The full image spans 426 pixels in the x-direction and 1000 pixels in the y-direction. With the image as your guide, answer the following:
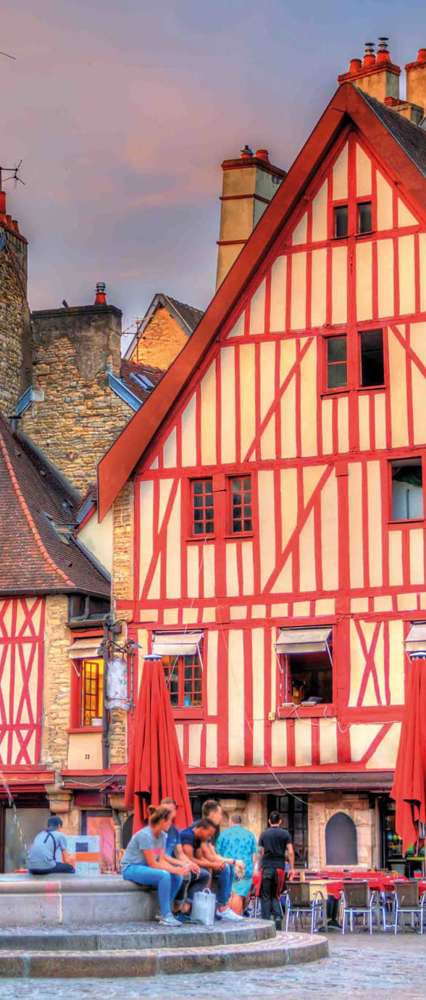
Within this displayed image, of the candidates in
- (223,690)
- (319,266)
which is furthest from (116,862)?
(319,266)

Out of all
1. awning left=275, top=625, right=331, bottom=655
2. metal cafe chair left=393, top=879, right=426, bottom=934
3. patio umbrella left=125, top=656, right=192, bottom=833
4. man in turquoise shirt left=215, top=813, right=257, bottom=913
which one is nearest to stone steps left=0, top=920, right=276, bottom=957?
man in turquoise shirt left=215, top=813, right=257, bottom=913

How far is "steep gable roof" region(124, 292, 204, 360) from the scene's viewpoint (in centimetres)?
3775

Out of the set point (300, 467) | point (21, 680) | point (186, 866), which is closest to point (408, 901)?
point (186, 866)

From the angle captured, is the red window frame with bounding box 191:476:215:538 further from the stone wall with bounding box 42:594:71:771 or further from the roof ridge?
the stone wall with bounding box 42:594:71:771

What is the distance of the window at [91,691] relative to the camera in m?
29.7

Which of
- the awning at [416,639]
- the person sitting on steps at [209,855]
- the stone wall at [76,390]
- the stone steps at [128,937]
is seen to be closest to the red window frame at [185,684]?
the awning at [416,639]

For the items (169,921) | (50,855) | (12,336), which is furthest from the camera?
(12,336)

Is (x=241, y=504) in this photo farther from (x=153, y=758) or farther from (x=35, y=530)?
(x=153, y=758)

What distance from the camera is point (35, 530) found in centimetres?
3138

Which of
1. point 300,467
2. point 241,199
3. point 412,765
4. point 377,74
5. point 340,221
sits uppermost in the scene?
point 377,74

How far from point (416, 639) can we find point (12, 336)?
37.6 feet

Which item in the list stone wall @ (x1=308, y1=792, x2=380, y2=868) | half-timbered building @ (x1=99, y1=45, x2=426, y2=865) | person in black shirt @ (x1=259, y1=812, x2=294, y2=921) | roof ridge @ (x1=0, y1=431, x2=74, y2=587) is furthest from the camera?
roof ridge @ (x1=0, y1=431, x2=74, y2=587)

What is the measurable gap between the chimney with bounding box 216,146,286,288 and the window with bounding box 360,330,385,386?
15.2 ft

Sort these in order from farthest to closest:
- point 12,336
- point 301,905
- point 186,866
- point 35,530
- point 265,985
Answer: point 12,336
point 35,530
point 301,905
point 186,866
point 265,985
